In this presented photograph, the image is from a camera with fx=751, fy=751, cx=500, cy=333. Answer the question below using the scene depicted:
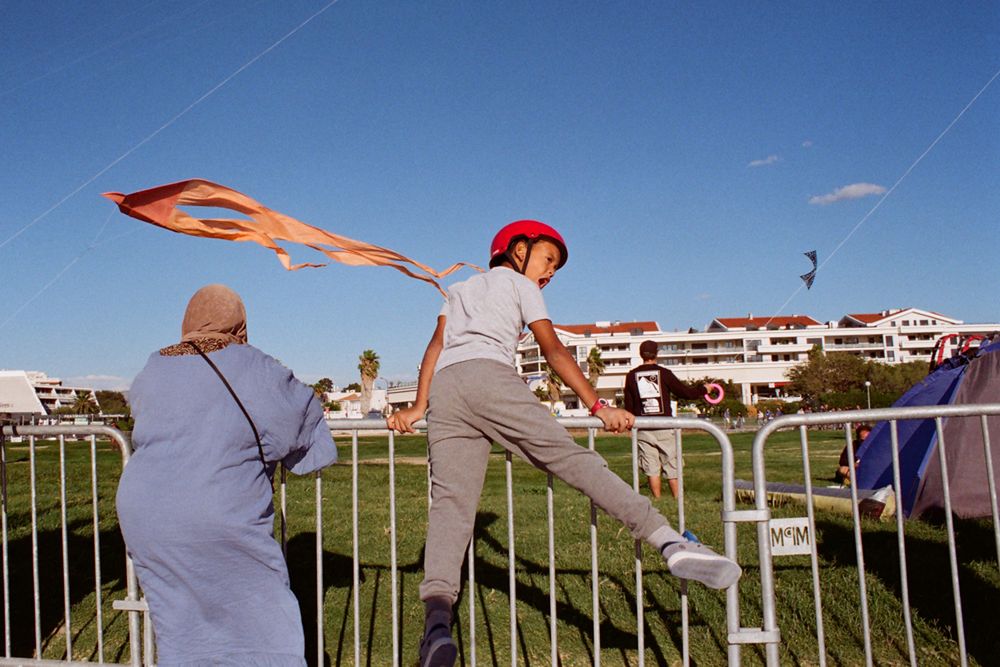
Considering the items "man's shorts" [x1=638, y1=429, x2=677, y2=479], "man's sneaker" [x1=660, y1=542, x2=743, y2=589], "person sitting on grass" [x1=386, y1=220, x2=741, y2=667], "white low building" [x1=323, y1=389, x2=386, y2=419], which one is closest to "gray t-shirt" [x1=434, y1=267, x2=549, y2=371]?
"person sitting on grass" [x1=386, y1=220, x2=741, y2=667]

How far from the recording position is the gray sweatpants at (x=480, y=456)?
312 centimetres

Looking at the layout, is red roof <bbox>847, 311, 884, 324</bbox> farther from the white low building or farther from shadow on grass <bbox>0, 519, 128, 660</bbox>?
shadow on grass <bbox>0, 519, 128, 660</bbox>

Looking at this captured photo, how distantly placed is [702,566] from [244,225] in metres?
2.94

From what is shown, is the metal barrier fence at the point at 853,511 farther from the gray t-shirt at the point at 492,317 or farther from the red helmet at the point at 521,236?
the red helmet at the point at 521,236

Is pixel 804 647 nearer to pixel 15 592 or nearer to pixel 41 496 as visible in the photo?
pixel 15 592

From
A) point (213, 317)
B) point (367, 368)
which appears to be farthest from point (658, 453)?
point (367, 368)

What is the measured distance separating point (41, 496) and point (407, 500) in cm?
466

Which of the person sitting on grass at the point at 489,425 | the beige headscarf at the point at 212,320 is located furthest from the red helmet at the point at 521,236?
the beige headscarf at the point at 212,320

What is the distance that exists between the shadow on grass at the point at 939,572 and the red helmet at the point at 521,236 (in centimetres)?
280

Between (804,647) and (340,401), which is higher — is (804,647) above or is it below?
above

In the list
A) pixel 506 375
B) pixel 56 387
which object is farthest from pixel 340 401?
pixel 506 375

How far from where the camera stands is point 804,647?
3.83 metres

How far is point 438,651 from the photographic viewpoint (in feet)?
Result: 8.98

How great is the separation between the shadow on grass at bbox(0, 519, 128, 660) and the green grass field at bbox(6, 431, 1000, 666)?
0.01m
